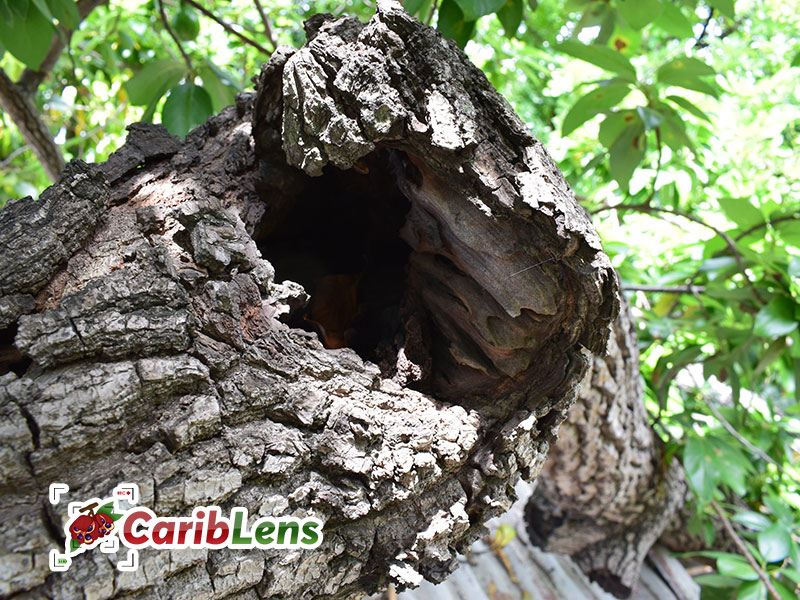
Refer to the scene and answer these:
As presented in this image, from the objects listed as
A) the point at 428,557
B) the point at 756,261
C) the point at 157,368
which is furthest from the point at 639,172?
the point at 157,368

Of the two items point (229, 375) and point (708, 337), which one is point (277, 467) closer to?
point (229, 375)

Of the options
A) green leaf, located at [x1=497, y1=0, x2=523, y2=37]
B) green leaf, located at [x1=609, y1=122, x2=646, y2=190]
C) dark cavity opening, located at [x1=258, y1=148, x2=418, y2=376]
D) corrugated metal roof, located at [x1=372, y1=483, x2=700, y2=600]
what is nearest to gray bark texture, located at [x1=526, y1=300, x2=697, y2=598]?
corrugated metal roof, located at [x1=372, y1=483, x2=700, y2=600]

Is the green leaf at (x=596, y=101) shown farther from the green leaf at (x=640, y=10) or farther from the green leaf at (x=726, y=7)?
the green leaf at (x=726, y=7)

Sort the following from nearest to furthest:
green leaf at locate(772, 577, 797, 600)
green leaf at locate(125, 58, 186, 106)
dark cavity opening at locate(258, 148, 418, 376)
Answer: dark cavity opening at locate(258, 148, 418, 376)
green leaf at locate(125, 58, 186, 106)
green leaf at locate(772, 577, 797, 600)

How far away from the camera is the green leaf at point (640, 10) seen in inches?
43.7

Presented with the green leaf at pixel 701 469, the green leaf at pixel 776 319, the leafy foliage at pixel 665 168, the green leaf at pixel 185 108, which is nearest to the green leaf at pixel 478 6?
the leafy foliage at pixel 665 168

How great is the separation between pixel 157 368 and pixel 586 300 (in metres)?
0.45

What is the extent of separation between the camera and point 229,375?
0.57m

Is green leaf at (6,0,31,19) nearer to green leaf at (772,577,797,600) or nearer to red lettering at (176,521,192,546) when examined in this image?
red lettering at (176,521,192,546)

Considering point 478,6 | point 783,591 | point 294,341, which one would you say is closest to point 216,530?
point 294,341

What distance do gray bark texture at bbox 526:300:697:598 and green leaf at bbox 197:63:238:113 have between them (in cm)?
99

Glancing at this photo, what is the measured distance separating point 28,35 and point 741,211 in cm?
157

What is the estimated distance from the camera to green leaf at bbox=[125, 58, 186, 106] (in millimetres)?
1201

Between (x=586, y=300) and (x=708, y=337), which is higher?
(x=586, y=300)
